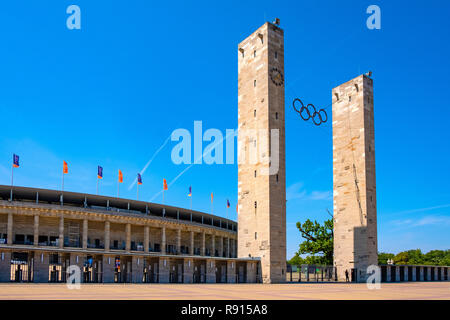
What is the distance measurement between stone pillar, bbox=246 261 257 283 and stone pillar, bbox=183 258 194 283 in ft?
27.6

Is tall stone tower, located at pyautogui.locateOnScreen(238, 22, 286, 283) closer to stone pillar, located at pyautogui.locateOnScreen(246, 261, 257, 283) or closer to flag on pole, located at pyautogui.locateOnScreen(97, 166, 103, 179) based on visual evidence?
stone pillar, located at pyautogui.locateOnScreen(246, 261, 257, 283)

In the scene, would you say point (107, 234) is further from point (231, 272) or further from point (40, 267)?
point (40, 267)

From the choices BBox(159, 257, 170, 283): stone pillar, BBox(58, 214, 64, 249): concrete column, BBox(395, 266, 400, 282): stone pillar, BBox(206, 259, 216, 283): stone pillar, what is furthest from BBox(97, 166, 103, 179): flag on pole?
BBox(395, 266, 400, 282): stone pillar

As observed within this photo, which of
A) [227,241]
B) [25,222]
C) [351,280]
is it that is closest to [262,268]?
[351,280]

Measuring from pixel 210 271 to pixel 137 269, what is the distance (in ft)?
27.7

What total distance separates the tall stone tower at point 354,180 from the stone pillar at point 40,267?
41.8m

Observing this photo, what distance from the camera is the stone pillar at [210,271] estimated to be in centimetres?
4769

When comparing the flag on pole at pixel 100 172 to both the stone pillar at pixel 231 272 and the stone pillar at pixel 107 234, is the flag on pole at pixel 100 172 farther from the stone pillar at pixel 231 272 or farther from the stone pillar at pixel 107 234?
the stone pillar at pixel 231 272

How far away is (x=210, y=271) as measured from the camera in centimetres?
4806

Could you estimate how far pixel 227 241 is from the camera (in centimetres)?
11006

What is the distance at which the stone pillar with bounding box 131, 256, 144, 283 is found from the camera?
4275 centimetres
